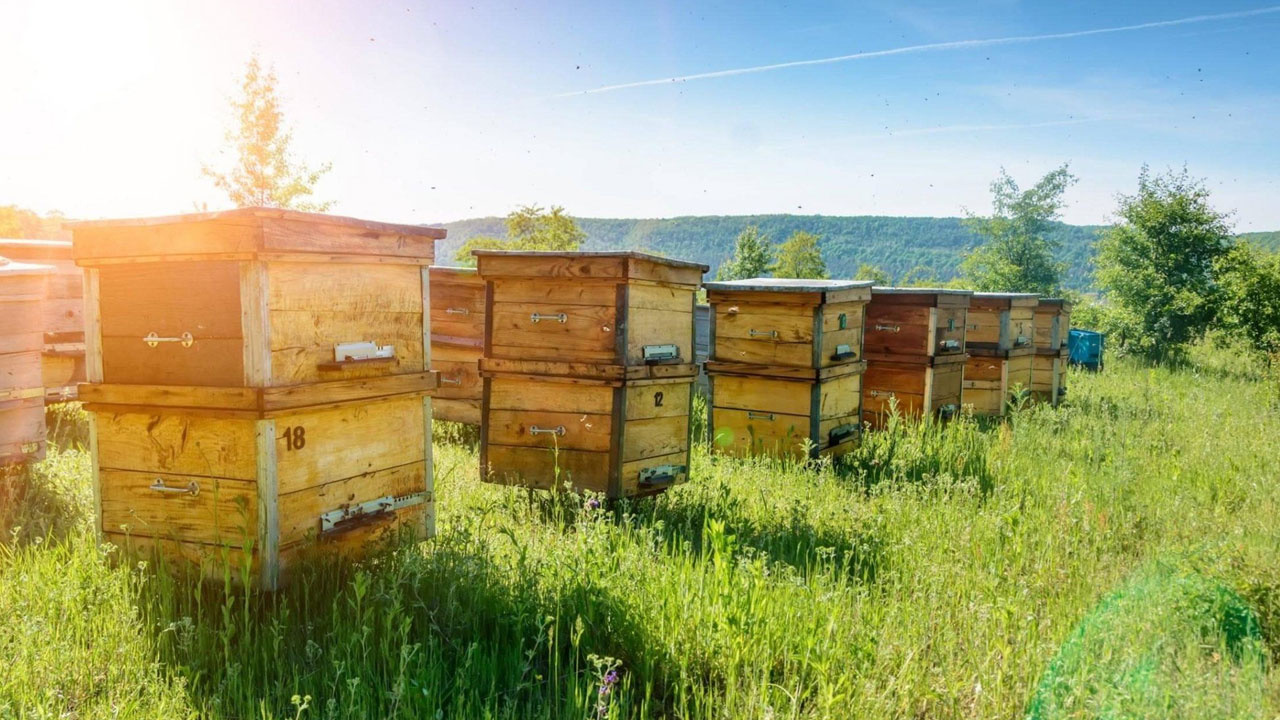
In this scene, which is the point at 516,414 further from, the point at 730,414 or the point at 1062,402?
the point at 1062,402

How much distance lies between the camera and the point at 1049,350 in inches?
457

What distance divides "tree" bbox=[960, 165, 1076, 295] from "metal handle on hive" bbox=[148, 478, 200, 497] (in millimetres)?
55363

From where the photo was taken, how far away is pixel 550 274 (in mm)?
5453

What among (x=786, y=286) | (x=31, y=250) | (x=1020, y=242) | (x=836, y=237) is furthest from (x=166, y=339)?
(x=836, y=237)

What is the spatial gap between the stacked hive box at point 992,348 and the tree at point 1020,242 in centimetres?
4612

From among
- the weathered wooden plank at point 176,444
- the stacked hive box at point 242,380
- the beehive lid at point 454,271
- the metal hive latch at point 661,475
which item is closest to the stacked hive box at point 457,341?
the beehive lid at point 454,271

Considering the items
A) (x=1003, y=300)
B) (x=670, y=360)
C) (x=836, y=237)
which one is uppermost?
(x=836, y=237)

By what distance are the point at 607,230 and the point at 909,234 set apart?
200 feet

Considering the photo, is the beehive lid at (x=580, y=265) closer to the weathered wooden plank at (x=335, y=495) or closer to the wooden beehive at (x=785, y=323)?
the weathered wooden plank at (x=335, y=495)

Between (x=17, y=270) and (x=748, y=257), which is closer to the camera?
(x=17, y=270)

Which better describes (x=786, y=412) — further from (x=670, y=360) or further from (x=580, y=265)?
(x=580, y=265)

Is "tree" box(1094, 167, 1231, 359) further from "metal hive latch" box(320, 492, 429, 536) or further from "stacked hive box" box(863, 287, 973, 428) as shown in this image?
"metal hive latch" box(320, 492, 429, 536)

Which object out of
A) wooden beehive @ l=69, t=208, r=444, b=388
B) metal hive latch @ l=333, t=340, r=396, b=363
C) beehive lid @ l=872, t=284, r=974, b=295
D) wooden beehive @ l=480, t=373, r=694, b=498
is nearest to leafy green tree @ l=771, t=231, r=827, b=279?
beehive lid @ l=872, t=284, r=974, b=295

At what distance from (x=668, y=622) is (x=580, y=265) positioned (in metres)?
2.61
